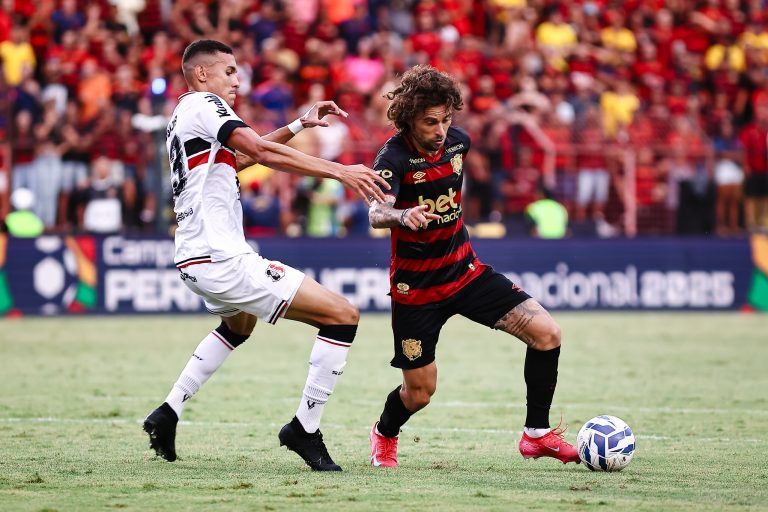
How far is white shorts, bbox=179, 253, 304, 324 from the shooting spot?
7258 mm

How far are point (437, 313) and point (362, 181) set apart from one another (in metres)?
1.26

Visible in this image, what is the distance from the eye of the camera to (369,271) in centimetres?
1991

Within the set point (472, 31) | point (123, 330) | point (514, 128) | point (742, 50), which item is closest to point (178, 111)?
point (123, 330)

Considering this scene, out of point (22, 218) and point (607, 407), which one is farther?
point (22, 218)

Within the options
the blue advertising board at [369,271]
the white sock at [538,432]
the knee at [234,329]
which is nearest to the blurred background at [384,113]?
the blue advertising board at [369,271]

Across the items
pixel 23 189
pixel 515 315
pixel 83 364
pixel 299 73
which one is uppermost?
pixel 299 73

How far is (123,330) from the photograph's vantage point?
696 inches

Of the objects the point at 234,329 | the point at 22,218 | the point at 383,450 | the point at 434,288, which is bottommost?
the point at 383,450

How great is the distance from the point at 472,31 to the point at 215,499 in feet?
65.6

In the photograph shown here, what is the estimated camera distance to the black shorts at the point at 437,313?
773 cm

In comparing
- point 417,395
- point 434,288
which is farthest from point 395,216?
point 417,395

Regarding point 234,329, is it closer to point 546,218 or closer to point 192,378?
point 192,378

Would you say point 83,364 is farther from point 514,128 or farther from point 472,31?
point 472,31

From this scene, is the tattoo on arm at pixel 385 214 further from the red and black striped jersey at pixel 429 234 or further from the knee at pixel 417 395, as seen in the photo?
the knee at pixel 417 395
